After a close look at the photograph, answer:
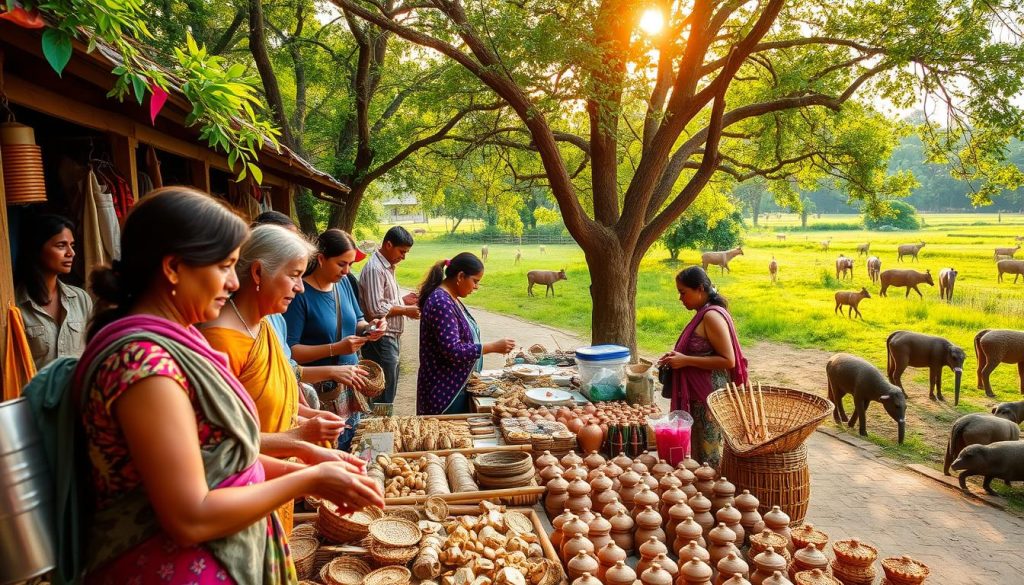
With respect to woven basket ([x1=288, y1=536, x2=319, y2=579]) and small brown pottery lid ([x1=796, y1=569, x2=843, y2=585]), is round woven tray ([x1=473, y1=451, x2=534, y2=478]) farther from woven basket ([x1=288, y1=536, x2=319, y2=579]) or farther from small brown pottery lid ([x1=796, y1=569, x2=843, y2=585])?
small brown pottery lid ([x1=796, y1=569, x2=843, y2=585])

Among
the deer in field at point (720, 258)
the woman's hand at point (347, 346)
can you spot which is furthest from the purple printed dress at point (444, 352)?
the deer in field at point (720, 258)

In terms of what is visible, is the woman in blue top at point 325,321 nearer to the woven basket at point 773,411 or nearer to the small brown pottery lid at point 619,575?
the small brown pottery lid at point 619,575

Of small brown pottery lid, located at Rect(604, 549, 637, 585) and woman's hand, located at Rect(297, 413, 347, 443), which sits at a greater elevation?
woman's hand, located at Rect(297, 413, 347, 443)

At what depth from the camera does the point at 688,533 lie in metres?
2.74

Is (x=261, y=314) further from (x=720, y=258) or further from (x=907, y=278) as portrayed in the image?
(x=720, y=258)

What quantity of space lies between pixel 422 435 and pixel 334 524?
48.6 inches

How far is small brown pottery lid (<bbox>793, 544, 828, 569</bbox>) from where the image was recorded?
2566 mm

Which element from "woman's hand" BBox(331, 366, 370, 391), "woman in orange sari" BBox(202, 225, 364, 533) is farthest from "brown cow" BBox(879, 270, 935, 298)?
"woman in orange sari" BBox(202, 225, 364, 533)

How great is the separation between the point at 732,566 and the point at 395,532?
1412mm

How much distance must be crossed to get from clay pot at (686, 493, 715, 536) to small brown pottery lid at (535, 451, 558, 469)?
0.79m

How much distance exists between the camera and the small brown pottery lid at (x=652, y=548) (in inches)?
101

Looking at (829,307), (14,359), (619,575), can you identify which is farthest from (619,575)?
(829,307)

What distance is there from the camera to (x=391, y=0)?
1143 cm

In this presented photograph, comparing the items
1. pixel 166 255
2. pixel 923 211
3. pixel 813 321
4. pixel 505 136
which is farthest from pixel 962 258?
pixel 923 211
